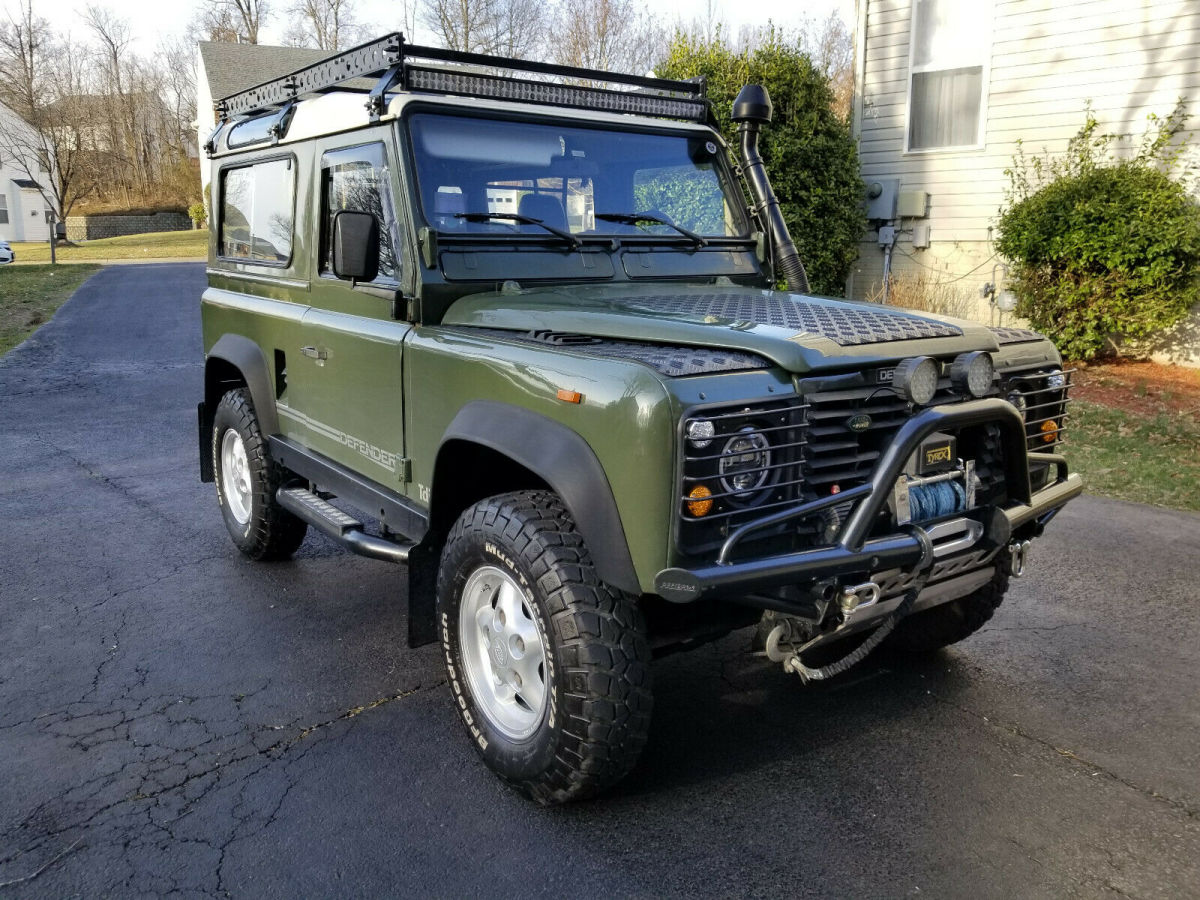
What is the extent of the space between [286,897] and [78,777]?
3.47 feet

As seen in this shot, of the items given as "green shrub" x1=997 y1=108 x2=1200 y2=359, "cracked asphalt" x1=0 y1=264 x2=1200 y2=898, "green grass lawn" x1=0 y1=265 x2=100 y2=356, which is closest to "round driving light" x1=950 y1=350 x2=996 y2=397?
"cracked asphalt" x1=0 y1=264 x2=1200 y2=898

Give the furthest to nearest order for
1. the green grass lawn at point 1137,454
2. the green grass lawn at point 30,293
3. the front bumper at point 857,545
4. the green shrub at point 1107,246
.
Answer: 1. the green grass lawn at point 30,293
2. the green shrub at point 1107,246
3. the green grass lawn at point 1137,454
4. the front bumper at point 857,545

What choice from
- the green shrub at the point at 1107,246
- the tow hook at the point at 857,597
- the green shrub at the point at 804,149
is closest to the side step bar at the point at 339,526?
the tow hook at the point at 857,597

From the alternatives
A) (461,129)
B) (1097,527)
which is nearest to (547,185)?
(461,129)

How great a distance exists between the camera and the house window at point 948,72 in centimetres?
1116

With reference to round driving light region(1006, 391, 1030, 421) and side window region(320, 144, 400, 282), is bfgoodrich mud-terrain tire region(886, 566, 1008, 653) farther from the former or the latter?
side window region(320, 144, 400, 282)

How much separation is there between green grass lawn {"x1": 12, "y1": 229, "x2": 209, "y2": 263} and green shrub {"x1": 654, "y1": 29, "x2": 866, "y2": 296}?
2614 cm

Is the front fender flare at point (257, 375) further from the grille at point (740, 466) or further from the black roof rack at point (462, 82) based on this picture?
the grille at point (740, 466)

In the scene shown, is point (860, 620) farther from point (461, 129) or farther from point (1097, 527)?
point (1097, 527)

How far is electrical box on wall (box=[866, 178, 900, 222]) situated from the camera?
12.1m

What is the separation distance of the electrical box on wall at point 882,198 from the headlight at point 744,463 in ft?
33.8

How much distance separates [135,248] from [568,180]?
42011 mm

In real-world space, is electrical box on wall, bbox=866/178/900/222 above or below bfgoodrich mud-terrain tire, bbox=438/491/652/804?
above

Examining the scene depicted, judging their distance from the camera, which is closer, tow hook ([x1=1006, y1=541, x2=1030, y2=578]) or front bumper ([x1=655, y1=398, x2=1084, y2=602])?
front bumper ([x1=655, y1=398, x2=1084, y2=602])
